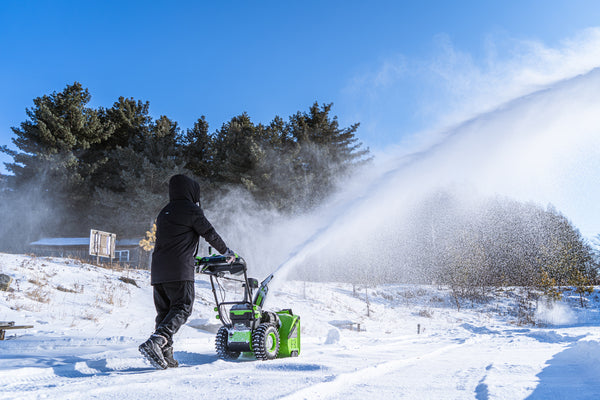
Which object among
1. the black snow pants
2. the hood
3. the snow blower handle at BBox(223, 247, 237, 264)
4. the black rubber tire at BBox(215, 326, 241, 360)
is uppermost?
the hood

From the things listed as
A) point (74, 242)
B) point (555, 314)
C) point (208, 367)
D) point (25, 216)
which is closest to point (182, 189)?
point (208, 367)

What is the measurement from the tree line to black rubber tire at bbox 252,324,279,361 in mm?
26271

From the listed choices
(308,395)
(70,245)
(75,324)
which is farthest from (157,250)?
(70,245)

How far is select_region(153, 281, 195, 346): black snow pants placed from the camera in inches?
169

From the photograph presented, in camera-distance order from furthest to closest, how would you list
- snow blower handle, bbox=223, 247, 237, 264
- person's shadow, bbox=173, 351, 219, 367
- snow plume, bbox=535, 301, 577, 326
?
snow plume, bbox=535, 301, 577, 326
person's shadow, bbox=173, 351, 219, 367
snow blower handle, bbox=223, 247, 237, 264

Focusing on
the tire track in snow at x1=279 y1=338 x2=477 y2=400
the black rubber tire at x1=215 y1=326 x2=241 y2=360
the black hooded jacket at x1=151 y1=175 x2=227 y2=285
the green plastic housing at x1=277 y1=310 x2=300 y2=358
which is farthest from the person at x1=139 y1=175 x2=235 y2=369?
the tire track in snow at x1=279 y1=338 x2=477 y2=400

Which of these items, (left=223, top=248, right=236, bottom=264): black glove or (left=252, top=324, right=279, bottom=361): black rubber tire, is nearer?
(left=223, top=248, right=236, bottom=264): black glove

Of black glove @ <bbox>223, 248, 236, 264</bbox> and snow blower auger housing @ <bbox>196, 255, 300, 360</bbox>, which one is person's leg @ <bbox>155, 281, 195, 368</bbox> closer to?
snow blower auger housing @ <bbox>196, 255, 300, 360</bbox>

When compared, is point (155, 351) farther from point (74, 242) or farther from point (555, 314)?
point (74, 242)

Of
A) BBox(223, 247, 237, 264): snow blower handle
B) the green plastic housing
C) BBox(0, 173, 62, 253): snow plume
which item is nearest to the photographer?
BBox(223, 247, 237, 264): snow blower handle

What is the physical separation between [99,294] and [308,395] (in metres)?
9.73

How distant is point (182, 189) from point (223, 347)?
2036mm

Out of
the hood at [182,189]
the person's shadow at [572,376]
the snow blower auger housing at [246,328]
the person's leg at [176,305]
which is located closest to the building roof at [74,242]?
the snow blower auger housing at [246,328]

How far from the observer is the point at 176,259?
452 cm
